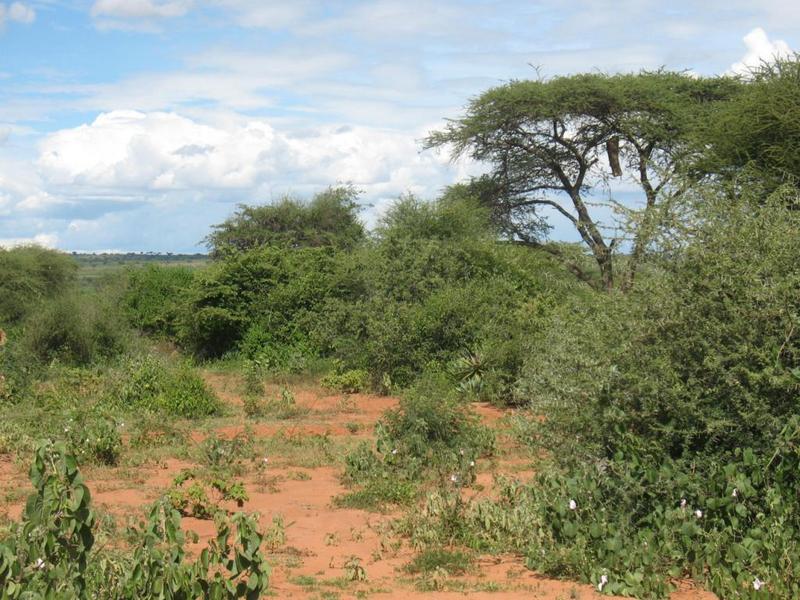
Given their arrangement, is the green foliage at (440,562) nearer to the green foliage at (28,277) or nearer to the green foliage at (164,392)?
the green foliage at (164,392)

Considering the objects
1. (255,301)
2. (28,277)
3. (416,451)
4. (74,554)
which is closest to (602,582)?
(74,554)

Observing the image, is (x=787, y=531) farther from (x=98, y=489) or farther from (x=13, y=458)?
(x=13, y=458)

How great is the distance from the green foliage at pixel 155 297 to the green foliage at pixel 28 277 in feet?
7.83

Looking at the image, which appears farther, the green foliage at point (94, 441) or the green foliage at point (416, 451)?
the green foliage at point (94, 441)

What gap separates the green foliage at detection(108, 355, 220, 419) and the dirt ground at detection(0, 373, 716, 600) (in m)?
0.66

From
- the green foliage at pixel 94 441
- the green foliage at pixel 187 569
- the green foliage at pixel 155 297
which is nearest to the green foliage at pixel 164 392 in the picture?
the green foliage at pixel 94 441

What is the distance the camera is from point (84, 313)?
1808 centimetres

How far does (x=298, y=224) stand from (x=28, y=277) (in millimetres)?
8118

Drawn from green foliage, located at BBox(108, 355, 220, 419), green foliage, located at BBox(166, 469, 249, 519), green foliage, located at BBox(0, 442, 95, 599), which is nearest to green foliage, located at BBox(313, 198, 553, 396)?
green foliage, located at BBox(108, 355, 220, 419)

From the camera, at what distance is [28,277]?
26.5 metres

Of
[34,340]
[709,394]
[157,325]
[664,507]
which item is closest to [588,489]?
[664,507]

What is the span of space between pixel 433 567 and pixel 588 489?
3.65ft

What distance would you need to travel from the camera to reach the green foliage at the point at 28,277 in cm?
2436

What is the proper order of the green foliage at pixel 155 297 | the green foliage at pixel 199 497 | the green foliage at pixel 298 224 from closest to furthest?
the green foliage at pixel 199 497 → the green foliage at pixel 155 297 → the green foliage at pixel 298 224
